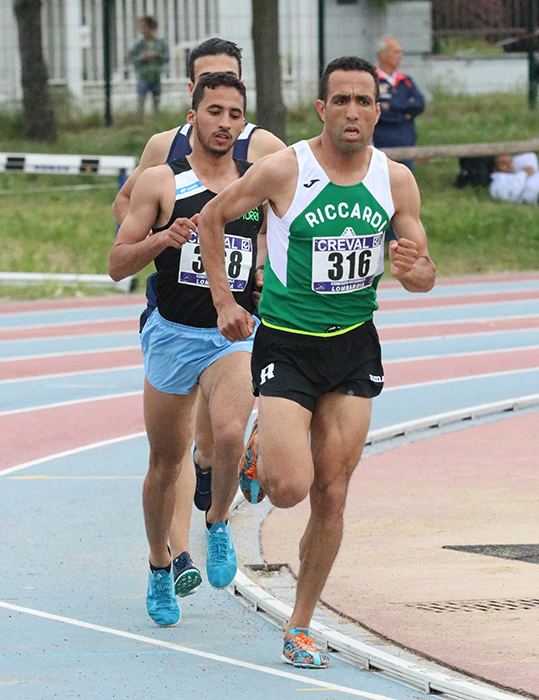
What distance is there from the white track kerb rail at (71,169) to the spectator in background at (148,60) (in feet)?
23.5

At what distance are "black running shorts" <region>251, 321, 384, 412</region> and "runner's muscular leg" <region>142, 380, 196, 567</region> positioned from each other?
609 mm

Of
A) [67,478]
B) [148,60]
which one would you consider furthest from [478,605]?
[148,60]

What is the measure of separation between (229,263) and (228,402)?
545 millimetres

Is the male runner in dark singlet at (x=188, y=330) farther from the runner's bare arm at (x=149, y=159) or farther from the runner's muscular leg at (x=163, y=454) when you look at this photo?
the runner's bare arm at (x=149, y=159)

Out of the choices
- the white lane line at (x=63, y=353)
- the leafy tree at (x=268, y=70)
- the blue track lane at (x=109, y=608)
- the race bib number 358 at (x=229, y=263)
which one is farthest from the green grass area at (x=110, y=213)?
the race bib number 358 at (x=229, y=263)

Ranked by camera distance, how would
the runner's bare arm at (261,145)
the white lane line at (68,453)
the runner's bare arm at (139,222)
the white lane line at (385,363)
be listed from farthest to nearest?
the white lane line at (385,363) → the white lane line at (68,453) → the runner's bare arm at (261,145) → the runner's bare arm at (139,222)

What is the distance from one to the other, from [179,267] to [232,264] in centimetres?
21

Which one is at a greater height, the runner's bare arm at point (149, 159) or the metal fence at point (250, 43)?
the runner's bare arm at point (149, 159)

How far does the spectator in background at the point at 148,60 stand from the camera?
96.6 feet

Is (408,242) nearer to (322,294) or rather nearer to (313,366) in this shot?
(322,294)

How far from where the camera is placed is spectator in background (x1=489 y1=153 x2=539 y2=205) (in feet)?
80.6

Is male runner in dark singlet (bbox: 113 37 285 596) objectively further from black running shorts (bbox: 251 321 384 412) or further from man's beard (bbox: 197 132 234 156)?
black running shorts (bbox: 251 321 384 412)

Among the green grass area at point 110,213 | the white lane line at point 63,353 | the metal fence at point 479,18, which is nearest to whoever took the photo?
the white lane line at point 63,353

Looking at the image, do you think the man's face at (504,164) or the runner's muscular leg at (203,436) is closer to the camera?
the runner's muscular leg at (203,436)
